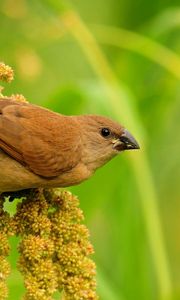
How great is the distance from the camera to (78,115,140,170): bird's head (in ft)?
15.8

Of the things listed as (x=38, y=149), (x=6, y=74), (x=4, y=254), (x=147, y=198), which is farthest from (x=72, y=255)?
(x=147, y=198)

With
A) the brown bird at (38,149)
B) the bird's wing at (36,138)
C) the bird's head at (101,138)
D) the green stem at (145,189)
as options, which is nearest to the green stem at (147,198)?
the green stem at (145,189)

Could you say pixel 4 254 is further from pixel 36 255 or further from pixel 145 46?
pixel 145 46

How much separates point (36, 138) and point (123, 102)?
128cm

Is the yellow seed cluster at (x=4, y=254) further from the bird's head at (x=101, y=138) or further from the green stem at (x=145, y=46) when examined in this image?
the green stem at (x=145, y=46)

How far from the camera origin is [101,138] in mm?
4855

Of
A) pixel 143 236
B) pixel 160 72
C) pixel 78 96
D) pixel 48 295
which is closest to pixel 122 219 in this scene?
pixel 143 236

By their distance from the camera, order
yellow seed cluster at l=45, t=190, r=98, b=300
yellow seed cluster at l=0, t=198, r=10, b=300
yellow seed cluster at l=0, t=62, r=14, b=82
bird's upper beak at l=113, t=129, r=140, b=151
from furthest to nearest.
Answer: bird's upper beak at l=113, t=129, r=140, b=151 → yellow seed cluster at l=0, t=62, r=14, b=82 → yellow seed cluster at l=45, t=190, r=98, b=300 → yellow seed cluster at l=0, t=198, r=10, b=300

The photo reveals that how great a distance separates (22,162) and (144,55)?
1.85 m

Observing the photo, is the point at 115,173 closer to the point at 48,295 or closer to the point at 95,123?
the point at 95,123

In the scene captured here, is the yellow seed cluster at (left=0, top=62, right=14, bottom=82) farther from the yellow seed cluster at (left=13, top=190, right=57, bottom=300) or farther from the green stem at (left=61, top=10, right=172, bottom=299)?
the green stem at (left=61, top=10, right=172, bottom=299)

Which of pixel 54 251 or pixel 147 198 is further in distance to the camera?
pixel 147 198

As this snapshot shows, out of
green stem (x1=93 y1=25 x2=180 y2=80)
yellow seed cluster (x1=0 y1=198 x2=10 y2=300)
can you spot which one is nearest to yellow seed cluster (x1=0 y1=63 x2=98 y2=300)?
yellow seed cluster (x1=0 y1=198 x2=10 y2=300)

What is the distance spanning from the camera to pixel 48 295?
401cm
